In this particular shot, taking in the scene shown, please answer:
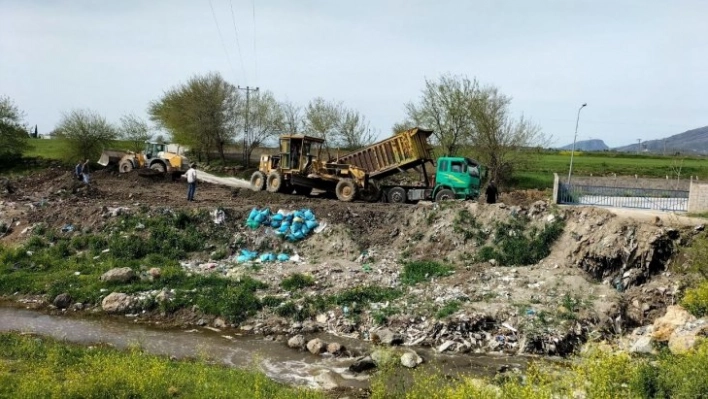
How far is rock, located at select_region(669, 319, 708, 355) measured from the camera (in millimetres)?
10717

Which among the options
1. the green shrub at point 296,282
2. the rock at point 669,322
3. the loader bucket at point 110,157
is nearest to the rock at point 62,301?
the green shrub at point 296,282

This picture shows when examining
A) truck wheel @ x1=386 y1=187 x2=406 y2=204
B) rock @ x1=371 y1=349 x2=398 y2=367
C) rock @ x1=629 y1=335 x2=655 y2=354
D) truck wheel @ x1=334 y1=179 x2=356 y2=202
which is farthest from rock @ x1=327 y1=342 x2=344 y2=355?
truck wheel @ x1=386 y1=187 x2=406 y2=204

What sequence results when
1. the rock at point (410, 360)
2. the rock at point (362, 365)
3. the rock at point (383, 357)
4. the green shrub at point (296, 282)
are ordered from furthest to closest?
the green shrub at point (296, 282)
the rock at point (410, 360)
the rock at point (362, 365)
the rock at point (383, 357)

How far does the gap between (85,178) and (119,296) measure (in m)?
12.8

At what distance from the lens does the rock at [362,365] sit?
Result: 1095 centimetres

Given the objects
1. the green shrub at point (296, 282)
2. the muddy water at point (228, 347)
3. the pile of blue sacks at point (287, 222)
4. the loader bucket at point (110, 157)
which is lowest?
the muddy water at point (228, 347)

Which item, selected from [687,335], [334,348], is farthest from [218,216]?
[687,335]

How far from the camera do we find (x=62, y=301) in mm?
14617

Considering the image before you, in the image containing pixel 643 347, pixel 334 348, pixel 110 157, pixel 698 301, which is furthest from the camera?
pixel 110 157

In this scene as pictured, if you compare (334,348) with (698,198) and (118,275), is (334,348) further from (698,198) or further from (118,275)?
(698,198)

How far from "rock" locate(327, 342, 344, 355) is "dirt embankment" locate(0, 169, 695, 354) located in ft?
3.53

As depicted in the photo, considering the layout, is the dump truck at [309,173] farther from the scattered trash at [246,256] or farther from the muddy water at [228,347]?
the muddy water at [228,347]

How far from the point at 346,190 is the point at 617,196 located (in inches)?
561

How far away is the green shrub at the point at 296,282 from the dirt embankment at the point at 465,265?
18 cm
